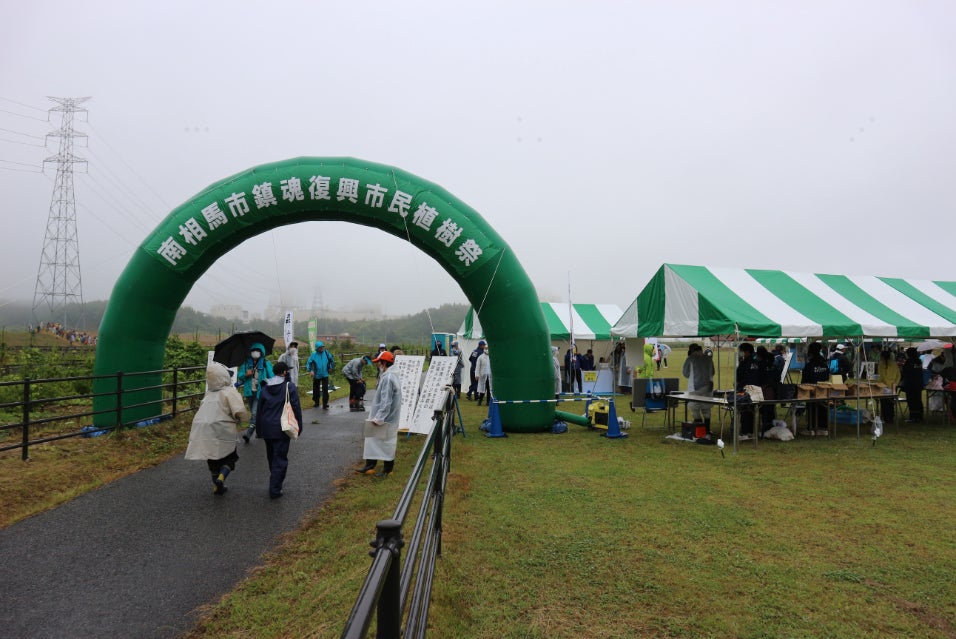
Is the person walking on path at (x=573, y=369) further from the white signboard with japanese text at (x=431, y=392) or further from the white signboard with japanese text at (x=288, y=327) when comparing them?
the white signboard with japanese text at (x=288, y=327)

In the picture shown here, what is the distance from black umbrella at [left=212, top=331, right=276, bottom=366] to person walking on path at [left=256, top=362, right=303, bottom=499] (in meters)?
3.56

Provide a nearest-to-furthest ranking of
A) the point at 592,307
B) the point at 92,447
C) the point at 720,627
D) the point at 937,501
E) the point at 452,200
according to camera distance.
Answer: the point at 720,627, the point at 937,501, the point at 92,447, the point at 452,200, the point at 592,307

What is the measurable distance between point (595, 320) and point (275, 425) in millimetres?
15309

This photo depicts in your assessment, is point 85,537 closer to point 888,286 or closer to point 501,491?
point 501,491

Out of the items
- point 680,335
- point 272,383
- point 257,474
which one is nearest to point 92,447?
point 257,474

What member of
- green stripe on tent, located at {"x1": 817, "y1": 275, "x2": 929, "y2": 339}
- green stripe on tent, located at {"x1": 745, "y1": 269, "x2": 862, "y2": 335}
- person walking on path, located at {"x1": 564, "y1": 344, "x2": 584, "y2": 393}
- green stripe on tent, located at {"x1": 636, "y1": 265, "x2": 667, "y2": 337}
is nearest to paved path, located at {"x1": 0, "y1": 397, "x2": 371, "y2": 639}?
green stripe on tent, located at {"x1": 636, "y1": 265, "x2": 667, "y2": 337}

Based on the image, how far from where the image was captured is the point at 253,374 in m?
10.1

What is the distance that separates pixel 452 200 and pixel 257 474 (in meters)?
5.85

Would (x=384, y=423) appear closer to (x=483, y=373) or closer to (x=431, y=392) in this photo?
(x=431, y=392)

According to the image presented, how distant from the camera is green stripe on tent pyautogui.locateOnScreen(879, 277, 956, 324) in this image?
38.8ft

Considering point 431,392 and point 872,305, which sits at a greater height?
point 872,305

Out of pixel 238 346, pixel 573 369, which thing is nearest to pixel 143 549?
pixel 238 346

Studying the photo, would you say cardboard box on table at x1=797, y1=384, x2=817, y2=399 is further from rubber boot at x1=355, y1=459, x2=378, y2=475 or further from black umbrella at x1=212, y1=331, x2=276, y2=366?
black umbrella at x1=212, y1=331, x2=276, y2=366

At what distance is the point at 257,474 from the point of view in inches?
295
